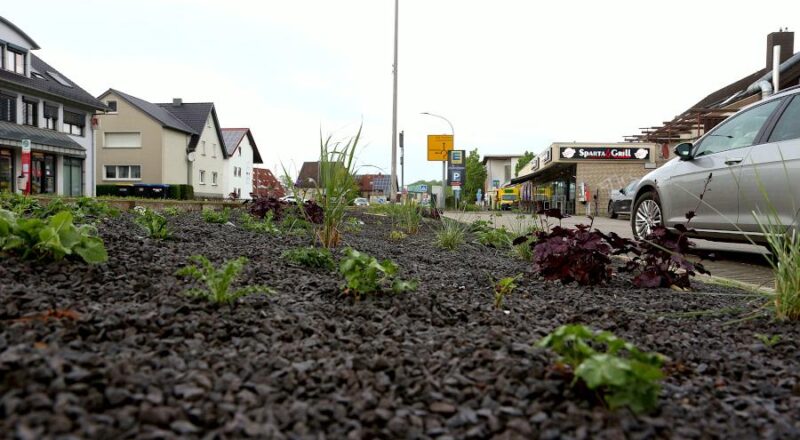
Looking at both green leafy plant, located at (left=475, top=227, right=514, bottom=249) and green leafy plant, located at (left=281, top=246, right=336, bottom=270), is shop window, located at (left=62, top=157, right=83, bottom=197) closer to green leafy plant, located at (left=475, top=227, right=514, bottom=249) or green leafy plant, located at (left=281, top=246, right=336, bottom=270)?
green leafy plant, located at (left=475, top=227, right=514, bottom=249)

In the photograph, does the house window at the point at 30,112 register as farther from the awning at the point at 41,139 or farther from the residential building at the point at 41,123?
the awning at the point at 41,139

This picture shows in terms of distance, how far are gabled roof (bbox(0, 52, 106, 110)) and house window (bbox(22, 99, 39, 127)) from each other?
667mm

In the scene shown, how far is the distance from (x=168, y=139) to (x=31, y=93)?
38.6 feet

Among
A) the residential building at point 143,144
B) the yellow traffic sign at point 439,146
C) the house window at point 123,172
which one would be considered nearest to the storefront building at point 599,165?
the yellow traffic sign at point 439,146

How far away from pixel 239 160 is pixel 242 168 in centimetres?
98

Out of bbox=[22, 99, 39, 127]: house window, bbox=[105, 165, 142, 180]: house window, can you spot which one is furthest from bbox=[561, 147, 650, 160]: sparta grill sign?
bbox=[105, 165, 142, 180]: house window

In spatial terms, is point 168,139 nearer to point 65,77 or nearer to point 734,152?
point 65,77

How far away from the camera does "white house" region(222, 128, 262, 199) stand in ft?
A: 149

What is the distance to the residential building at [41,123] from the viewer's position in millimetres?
21781

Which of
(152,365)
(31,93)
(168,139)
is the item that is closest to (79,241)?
(152,365)

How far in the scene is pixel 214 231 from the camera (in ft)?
15.6

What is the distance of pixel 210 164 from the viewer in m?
41.0

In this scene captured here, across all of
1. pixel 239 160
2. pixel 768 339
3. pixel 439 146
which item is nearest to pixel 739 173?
pixel 768 339

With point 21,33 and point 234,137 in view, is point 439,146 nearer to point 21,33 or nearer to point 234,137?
point 21,33
